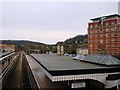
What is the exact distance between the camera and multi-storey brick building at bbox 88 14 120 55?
2532 inches

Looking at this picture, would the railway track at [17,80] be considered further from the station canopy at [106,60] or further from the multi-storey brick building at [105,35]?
the multi-storey brick building at [105,35]

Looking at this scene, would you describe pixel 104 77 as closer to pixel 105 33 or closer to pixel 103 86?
pixel 103 86

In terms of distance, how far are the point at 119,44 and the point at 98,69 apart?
41875mm

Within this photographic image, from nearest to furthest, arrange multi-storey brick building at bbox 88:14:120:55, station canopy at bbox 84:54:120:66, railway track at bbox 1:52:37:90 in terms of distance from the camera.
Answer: station canopy at bbox 84:54:120:66
railway track at bbox 1:52:37:90
multi-storey brick building at bbox 88:14:120:55

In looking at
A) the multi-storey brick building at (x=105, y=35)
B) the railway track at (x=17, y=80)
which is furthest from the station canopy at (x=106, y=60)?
the multi-storey brick building at (x=105, y=35)

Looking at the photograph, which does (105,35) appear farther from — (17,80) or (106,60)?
(17,80)

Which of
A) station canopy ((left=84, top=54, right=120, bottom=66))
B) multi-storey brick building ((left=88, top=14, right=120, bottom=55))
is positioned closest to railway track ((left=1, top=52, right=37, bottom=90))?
station canopy ((left=84, top=54, right=120, bottom=66))

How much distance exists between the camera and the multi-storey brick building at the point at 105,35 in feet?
211

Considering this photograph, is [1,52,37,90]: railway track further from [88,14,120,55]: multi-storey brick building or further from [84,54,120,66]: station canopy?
[88,14,120,55]: multi-storey brick building

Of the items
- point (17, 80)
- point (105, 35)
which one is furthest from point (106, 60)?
point (105, 35)

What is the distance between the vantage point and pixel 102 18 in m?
71.1

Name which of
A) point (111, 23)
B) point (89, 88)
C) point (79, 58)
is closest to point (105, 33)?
point (111, 23)

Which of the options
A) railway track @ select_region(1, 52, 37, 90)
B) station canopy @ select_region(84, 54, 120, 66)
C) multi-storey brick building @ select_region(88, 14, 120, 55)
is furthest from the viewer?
multi-storey brick building @ select_region(88, 14, 120, 55)

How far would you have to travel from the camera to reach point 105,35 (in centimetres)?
6925
